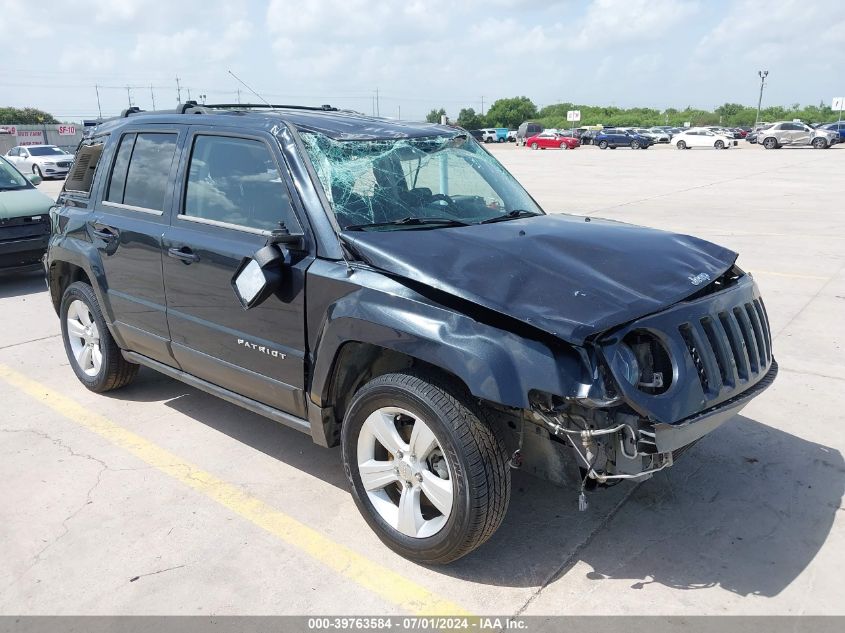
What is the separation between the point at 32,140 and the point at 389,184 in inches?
2099

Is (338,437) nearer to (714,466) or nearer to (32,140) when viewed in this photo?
(714,466)

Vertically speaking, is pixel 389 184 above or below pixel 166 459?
above

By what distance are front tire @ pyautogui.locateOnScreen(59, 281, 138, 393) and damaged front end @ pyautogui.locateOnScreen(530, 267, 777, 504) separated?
3.36m

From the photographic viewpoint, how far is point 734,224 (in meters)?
12.8

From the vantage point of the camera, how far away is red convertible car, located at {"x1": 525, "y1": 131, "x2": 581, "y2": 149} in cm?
5147

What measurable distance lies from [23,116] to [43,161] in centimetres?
6904

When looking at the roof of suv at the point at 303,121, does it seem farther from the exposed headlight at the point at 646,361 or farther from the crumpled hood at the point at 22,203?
the crumpled hood at the point at 22,203

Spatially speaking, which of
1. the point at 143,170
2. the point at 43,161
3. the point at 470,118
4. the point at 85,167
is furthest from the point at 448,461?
the point at 470,118

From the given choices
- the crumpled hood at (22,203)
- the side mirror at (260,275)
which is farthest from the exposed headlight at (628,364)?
the crumpled hood at (22,203)

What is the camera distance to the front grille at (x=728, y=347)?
9.78 feet

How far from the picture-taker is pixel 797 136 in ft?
144

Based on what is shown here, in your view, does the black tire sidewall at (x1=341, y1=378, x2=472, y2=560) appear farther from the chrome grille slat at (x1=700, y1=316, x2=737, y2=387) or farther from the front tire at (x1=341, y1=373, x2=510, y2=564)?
the chrome grille slat at (x1=700, y1=316, x2=737, y2=387)

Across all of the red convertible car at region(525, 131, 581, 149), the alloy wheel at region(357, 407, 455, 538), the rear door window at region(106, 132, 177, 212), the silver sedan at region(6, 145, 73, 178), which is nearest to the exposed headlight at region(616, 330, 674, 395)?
the alloy wheel at region(357, 407, 455, 538)
